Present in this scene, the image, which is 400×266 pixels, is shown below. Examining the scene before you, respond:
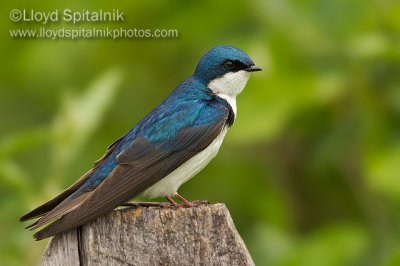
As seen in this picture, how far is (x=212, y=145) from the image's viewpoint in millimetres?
4082

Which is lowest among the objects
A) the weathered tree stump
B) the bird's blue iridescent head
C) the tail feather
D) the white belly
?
the weathered tree stump

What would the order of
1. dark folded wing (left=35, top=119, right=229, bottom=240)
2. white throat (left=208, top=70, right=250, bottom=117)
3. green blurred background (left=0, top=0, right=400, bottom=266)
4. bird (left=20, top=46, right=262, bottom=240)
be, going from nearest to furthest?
dark folded wing (left=35, top=119, right=229, bottom=240)
bird (left=20, top=46, right=262, bottom=240)
white throat (left=208, top=70, right=250, bottom=117)
green blurred background (left=0, top=0, right=400, bottom=266)

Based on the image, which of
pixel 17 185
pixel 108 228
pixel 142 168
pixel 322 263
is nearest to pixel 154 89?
pixel 322 263

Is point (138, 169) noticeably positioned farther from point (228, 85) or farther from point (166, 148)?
point (228, 85)

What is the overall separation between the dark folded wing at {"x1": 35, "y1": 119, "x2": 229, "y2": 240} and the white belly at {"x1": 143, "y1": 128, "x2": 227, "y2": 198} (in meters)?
0.05

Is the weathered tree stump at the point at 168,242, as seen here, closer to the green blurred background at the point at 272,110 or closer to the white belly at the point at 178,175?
the white belly at the point at 178,175

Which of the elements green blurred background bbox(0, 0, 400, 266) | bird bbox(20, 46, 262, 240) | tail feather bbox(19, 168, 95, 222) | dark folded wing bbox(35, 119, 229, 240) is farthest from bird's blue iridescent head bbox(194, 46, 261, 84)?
tail feather bbox(19, 168, 95, 222)

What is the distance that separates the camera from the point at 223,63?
4395 millimetres

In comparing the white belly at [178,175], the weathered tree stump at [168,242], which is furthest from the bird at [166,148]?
the weathered tree stump at [168,242]

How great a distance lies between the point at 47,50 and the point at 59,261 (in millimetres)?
3929

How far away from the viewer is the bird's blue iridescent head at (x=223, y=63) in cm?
435

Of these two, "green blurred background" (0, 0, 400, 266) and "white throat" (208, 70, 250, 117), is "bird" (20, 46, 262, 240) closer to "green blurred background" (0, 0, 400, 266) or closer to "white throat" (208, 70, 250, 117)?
"white throat" (208, 70, 250, 117)

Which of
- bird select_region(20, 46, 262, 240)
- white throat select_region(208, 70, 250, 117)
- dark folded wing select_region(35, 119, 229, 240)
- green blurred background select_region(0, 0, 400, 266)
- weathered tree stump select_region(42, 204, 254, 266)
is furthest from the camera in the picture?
green blurred background select_region(0, 0, 400, 266)

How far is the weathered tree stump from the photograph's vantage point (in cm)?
315
